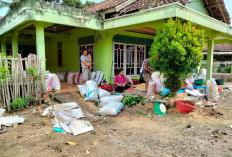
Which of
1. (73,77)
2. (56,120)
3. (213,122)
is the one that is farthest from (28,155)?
(73,77)

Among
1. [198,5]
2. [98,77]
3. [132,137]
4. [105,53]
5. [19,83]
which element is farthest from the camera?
[198,5]

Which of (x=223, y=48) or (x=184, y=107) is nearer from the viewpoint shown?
(x=184, y=107)

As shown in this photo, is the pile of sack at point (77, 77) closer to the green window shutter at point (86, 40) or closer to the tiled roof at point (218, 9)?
the green window shutter at point (86, 40)

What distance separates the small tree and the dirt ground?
124cm

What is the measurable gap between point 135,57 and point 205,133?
6.08 meters

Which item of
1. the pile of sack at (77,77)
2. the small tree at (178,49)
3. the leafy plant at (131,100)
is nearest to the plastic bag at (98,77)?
the pile of sack at (77,77)

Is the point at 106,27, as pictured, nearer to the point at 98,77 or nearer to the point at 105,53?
the point at 105,53

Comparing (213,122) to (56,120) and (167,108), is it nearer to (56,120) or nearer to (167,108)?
(167,108)

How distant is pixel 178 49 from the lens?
13.2ft

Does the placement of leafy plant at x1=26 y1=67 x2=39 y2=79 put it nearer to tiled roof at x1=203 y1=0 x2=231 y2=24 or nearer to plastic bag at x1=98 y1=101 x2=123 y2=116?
plastic bag at x1=98 y1=101 x2=123 y2=116

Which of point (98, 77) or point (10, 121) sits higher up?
point (98, 77)

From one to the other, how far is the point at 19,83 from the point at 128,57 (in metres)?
5.37

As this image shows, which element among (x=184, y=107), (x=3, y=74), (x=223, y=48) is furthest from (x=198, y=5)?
(x=223, y=48)

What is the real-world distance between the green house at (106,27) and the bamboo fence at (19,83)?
886mm
